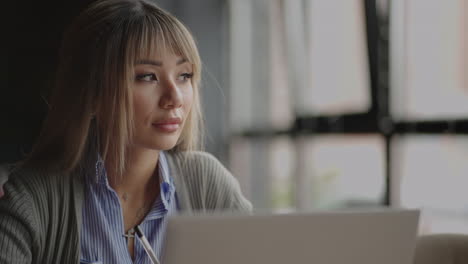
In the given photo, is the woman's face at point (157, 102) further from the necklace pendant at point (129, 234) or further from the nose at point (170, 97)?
the necklace pendant at point (129, 234)

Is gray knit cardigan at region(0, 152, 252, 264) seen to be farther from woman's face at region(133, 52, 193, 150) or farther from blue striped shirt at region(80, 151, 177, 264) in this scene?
woman's face at region(133, 52, 193, 150)

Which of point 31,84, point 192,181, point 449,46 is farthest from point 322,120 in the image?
point 31,84

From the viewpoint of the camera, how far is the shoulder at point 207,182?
64.0 inches

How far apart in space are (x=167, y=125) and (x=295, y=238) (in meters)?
0.62

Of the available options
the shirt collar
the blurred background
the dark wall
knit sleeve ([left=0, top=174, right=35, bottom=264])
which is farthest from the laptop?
the dark wall

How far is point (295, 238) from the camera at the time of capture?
2.95 feet

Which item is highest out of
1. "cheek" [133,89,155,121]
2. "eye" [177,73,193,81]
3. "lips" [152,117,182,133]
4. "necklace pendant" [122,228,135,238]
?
"eye" [177,73,193,81]

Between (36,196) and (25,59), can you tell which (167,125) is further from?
(25,59)

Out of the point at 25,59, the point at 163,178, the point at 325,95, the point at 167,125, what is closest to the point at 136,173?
the point at 163,178

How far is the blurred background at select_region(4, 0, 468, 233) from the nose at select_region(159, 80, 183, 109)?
38 centimetres

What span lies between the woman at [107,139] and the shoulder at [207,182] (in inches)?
3.2

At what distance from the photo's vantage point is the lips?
1441mm

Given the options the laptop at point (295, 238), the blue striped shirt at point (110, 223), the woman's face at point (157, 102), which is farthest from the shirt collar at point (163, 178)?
the laptop at point (295, 238)

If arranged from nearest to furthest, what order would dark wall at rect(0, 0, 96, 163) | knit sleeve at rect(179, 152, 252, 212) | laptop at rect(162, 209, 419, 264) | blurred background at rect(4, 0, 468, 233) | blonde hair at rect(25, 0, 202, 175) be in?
laptop at rect(162, 209, 419, 264)
blonde hair at rect(25, 0, 202, 175)
knit sleeve at rect(179, 152, 252, 212)
blurred background at rect(4, 0, 468, 233)
dark wall at rect(0, 0, 96, 163)
